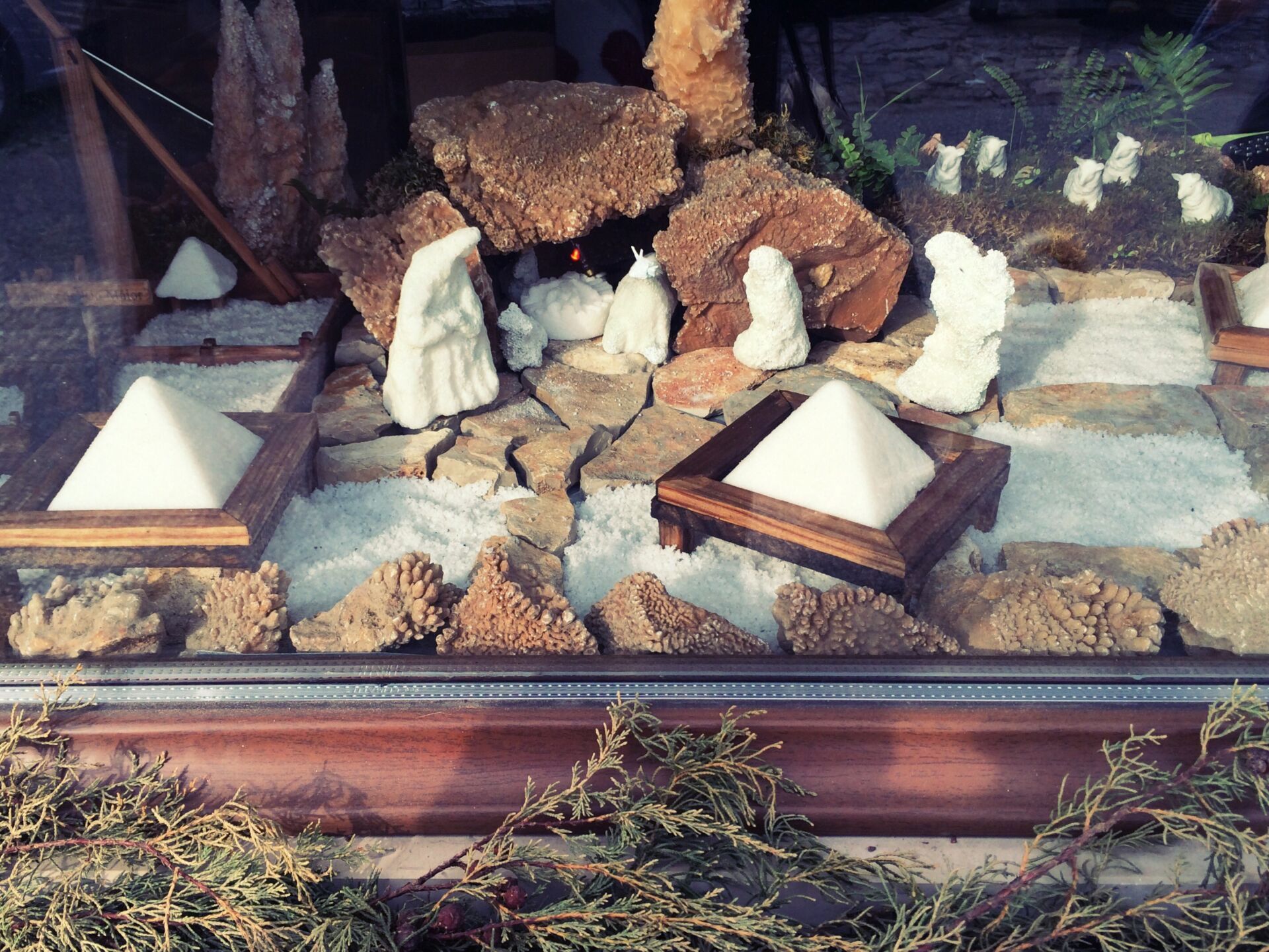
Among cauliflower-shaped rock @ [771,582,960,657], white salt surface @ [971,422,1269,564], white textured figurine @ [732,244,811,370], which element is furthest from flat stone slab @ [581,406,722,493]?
white salt surface @ [971,422,1269,564]

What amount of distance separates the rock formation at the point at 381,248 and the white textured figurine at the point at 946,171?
88cm

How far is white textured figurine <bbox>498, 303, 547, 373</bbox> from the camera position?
1938 mm

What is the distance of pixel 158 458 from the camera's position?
140 cm

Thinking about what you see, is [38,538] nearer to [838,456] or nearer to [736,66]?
[838,456]

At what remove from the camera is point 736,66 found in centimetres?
183

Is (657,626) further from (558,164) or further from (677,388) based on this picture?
(558,164)

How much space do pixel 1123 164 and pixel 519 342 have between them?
1.12m

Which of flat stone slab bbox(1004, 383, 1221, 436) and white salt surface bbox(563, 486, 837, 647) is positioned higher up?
flat stone slab bbox(1004, 383, 1221, 436)

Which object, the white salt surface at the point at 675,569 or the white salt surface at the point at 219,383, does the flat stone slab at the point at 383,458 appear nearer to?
the white salt surface at the point at 219,383

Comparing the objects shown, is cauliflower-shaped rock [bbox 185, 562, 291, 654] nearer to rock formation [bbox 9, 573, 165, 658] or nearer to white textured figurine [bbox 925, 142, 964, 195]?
rock formation [bbox 9, 573, 165, 658]

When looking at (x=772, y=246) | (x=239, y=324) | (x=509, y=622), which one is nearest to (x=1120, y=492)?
(x=772, y=246)

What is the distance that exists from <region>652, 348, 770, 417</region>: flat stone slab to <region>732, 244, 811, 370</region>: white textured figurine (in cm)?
3

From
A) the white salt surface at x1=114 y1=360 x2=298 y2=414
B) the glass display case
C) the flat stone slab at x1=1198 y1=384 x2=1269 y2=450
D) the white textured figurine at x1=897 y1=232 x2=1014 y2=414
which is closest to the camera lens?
the glass display case

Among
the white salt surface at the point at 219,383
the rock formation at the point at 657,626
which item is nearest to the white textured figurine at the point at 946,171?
the rock formation at the point at 657,626
